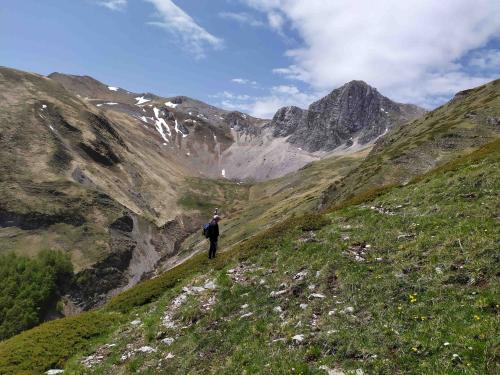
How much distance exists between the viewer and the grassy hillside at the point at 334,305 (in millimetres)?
14305

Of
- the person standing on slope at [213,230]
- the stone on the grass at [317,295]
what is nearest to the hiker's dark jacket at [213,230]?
the person standing on slope at [213,230]

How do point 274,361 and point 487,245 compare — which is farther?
point 487,245

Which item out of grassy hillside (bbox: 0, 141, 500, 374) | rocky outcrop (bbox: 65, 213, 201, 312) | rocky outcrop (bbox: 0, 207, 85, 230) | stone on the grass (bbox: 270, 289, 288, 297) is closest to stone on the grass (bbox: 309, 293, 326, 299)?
grassy hillside (bbox: 0, 141, 500, 374)

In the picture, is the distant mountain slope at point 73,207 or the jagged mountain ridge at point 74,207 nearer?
the distant mountain slope at point 73,207

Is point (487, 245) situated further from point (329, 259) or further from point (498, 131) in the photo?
point (498, 131)

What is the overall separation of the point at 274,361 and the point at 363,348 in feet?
11.7

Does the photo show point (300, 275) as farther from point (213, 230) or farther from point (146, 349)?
point (213, 230)

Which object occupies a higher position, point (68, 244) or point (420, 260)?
point (420, 260)

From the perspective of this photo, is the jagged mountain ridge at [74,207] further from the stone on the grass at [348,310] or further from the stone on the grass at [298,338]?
the stone on the grass at [348,310]

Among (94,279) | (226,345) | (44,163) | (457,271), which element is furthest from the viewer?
(44,163)

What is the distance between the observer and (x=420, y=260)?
1966 centimetres

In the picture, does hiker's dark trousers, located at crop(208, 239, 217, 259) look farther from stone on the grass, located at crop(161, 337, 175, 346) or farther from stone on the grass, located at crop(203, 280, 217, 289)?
stone on the grass, located at crop(161, 337, 175, 346)

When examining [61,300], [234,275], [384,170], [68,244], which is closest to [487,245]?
[234,275]

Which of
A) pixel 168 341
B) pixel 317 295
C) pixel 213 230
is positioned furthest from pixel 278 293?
pixel 213 230
